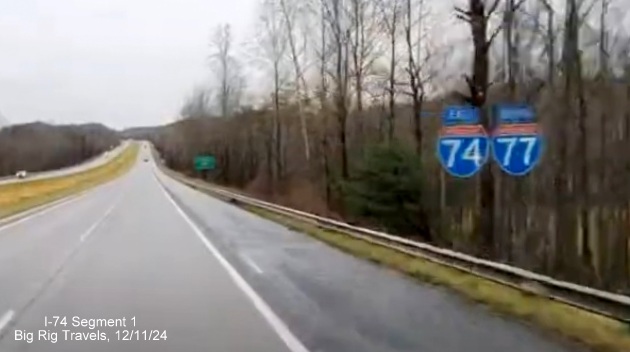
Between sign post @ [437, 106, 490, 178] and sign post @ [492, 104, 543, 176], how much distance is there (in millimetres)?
1208

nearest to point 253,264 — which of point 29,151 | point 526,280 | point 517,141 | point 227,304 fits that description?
point 227,304

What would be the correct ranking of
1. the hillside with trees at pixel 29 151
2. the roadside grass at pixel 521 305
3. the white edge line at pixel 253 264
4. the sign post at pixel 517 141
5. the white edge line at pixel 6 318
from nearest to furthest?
the roadside grass at pixel 521 305
the white edge line at pixel 6 318
the sign post at pixel 517 141
the white edge line at pixel 253 264
the hillside with trees at pixel 29 151

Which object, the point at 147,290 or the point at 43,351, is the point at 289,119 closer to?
the point at 147,290

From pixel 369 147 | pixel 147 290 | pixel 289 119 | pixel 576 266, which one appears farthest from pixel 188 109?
pixel 147 290

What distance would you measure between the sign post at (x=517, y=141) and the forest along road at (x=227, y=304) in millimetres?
2197

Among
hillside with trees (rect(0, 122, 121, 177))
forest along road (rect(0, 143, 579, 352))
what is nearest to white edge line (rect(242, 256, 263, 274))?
forest along road (rect(0, 143, 579, 352))

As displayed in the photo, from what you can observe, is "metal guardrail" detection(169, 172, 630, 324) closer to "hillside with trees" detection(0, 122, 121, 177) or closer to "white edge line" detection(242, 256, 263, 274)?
"white edge line" detection(242, 256, 263, 274)

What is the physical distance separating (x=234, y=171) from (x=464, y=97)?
78.4 m

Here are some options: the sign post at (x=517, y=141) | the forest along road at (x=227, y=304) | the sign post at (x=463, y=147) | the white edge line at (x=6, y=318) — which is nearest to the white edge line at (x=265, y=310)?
the forest along road at (x=227, y=304)

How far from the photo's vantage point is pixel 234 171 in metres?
102

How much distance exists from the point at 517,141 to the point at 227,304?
4821mm

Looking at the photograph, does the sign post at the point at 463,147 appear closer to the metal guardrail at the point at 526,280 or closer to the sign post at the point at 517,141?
the sign post at the point at 517,141

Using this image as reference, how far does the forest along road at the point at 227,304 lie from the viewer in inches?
388

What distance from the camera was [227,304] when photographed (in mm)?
13219
